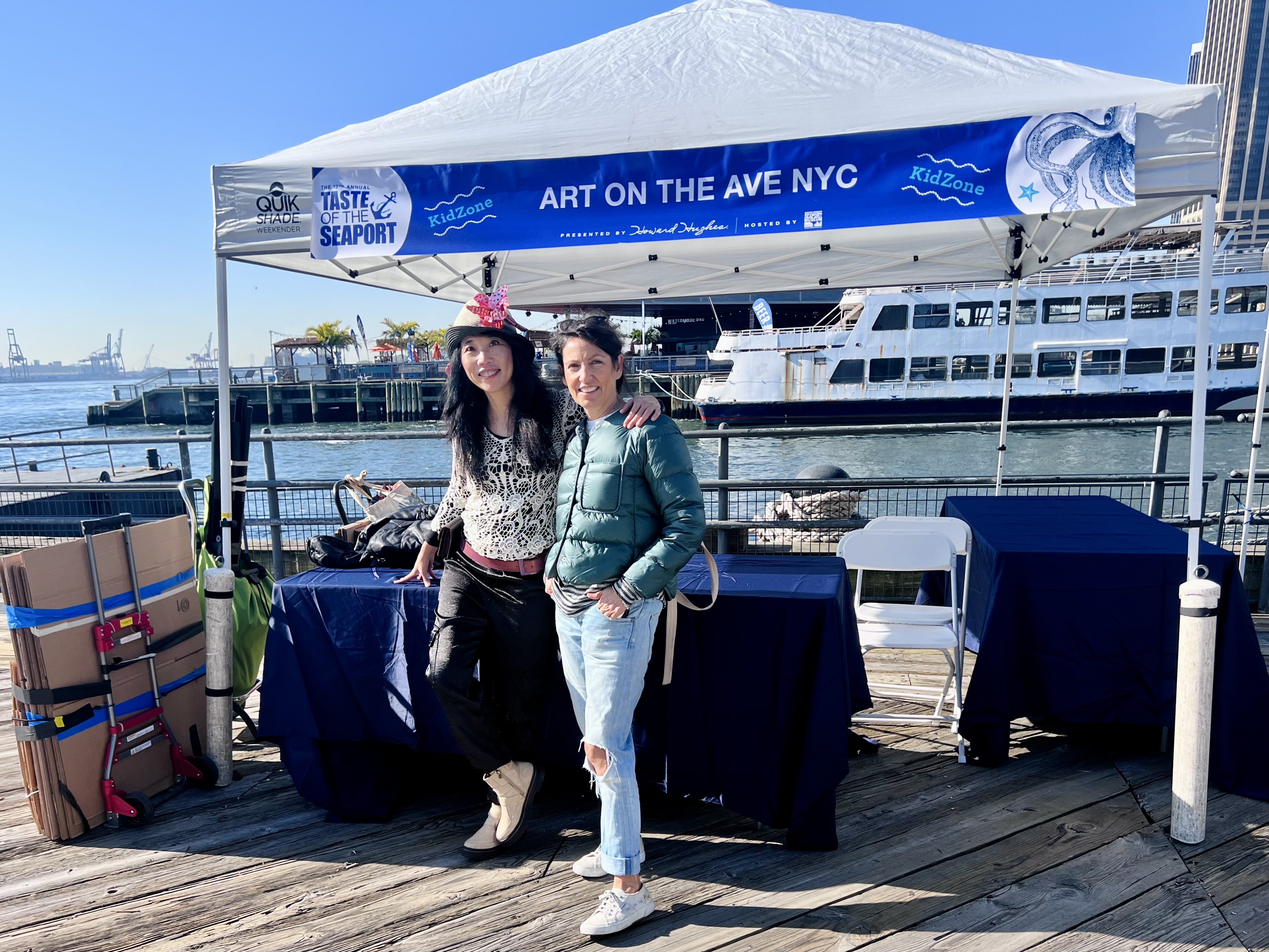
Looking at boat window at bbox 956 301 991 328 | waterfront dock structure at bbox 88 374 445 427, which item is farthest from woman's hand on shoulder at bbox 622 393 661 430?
waterfront dock structure at bbox 88 374 445 427

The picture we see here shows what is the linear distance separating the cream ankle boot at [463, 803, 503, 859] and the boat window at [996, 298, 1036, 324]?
29.1 metres

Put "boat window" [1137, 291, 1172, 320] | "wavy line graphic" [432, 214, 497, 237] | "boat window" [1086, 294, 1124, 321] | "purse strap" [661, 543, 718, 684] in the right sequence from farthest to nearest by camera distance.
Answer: "boat window" [1086, 294, 1124, 321] < "boat window" [1137, 291, 1172, 320] < "wavy line graphic" [432, 214, 497, 237] < "purse strap" [661, 543, 718, 684]

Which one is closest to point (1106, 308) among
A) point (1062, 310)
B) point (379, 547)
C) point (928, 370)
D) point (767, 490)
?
point (1062, 310)

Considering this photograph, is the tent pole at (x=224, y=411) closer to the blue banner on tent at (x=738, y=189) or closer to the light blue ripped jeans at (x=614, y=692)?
the blue banner on tent at (x=738, y=189)

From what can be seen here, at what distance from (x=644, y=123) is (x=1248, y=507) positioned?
13.7 ft

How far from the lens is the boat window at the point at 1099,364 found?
1113 inches

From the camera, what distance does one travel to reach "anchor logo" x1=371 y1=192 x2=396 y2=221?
2.86 m

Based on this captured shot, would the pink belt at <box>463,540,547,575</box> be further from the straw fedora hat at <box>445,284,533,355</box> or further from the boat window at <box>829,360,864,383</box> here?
the boat window at <box>829,360,864,383</box>

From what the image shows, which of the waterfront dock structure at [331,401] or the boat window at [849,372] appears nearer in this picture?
the boat window at [849,372]

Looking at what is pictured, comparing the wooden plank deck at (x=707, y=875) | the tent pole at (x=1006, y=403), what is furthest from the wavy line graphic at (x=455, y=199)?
the tent pole at (x=1006, y=403)

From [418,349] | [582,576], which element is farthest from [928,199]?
[418,349]

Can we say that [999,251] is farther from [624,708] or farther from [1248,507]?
[624,708]

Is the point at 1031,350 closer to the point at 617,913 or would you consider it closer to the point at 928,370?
the point at 928,370

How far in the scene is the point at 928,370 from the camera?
94.4 feet
